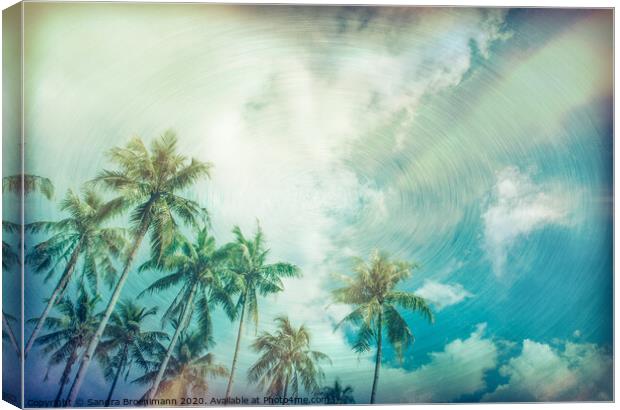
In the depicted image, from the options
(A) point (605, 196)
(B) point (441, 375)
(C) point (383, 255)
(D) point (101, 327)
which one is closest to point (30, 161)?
(D) point (101, 327)

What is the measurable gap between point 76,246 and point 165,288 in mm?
1087

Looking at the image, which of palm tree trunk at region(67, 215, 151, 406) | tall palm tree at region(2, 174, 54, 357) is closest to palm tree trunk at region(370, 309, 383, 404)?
palm tree trunk at region(67, 215, 151, 406)

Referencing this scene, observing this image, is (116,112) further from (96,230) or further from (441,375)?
(441,375)

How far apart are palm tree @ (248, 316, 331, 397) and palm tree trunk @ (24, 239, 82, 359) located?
2.19 metres

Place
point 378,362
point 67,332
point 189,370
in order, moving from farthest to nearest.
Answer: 1. point 378,362
2. point 189,370
3. point 67,332

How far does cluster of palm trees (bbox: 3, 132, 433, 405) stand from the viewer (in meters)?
9.55

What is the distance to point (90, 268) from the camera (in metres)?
9.57

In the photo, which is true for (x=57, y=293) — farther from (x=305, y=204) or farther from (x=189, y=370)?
(x=305, y=204)

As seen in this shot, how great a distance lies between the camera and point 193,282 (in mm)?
9664

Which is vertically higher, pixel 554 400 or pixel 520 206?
pixel 520 206

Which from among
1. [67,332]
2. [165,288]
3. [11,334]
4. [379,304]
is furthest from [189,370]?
[379,304]

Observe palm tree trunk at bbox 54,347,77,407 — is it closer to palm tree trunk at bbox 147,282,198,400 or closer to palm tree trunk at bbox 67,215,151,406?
palm tree trunk at bbox 67,215,151,406

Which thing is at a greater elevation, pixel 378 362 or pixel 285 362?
pixel 378 362

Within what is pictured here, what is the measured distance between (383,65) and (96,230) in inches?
146
